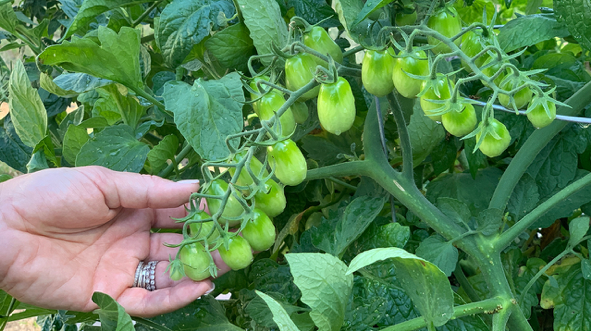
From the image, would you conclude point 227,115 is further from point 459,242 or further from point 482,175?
point 482,175

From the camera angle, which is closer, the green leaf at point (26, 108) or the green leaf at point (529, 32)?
the green leaf at point (529, 32)

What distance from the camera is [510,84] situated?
16.2 inches

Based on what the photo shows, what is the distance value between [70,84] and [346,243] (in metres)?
0.43

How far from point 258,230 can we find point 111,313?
0.20 metres

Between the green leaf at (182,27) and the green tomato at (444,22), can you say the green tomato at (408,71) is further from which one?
the green leaf at (182,27)

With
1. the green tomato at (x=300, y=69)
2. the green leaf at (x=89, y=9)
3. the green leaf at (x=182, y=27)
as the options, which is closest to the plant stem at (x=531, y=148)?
the green tomato at (x=300, y=69)

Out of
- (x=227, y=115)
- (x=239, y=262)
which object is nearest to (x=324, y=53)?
(x=227, y=115)

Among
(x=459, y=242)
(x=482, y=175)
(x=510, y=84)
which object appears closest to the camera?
(x=510, y=84)

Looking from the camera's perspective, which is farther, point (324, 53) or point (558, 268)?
point (558, 268)

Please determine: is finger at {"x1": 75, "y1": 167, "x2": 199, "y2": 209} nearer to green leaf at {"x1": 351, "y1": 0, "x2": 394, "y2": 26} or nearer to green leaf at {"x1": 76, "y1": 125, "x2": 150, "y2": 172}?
green leaf at {"x1": 76, "y1": 125, "x2": 150, "y2": 172}

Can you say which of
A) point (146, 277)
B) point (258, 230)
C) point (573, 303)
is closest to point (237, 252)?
point (258, 230)

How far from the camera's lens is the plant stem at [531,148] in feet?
1.90

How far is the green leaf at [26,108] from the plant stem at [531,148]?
62 cm

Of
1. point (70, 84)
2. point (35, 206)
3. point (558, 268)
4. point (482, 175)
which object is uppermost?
point (70, 84)
